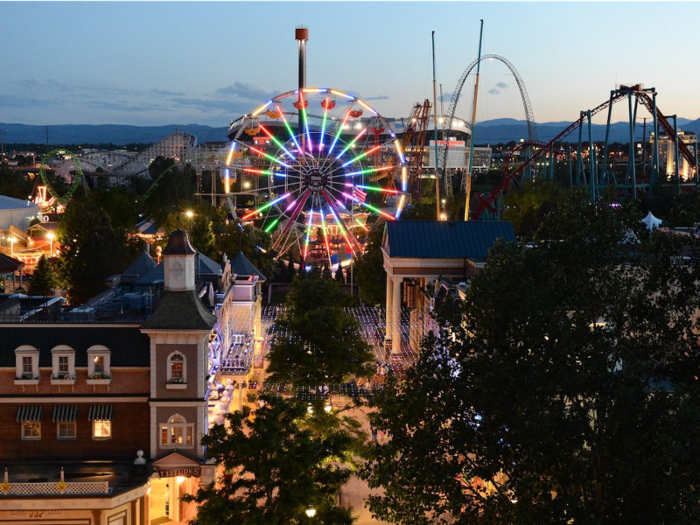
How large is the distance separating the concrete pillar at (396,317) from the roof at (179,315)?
61.0 ft

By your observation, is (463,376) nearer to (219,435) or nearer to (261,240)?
(219,435)

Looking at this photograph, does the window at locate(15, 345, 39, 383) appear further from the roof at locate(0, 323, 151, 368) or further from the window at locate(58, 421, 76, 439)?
the window at locate(58, 421, 76, 439)

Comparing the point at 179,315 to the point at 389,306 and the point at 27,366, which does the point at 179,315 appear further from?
the point at 389,306

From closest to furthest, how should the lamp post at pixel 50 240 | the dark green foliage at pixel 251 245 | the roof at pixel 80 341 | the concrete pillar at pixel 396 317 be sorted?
the roof at pixel 80 341 < the concrete pillar at pixel 396 317 < the dark green foliage at pixel 251 245 < the lamp post at pixel 50 240

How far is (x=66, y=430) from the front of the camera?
29.5 meters

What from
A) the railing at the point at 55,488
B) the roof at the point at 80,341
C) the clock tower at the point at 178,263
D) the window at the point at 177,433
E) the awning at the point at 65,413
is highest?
the clock tower at the point at 178,263

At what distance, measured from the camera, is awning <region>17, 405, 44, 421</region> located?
29.2 meters

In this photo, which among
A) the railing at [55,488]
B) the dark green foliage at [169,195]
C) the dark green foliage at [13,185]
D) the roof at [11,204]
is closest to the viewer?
the railing at [55,488]

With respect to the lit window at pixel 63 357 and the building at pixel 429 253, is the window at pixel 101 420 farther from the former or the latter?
the building at pixel 429 253

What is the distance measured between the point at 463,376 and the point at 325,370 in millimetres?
17170

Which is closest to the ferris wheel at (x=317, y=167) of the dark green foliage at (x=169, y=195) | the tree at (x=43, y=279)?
the tree at (x=43, y=279)

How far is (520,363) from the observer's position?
686 inches

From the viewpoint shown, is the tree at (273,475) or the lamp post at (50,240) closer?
the tree at (273,475)

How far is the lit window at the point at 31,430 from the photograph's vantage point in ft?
96.5
